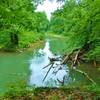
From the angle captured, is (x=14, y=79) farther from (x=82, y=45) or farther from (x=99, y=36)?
(x=82, y=45)

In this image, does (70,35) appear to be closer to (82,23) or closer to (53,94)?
(82,23)

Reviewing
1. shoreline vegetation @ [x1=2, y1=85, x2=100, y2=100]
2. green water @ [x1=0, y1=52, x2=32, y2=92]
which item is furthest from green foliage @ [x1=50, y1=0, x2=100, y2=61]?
shoreline vegetation @ [x1=2, y1=85, x2=100, y2=100]

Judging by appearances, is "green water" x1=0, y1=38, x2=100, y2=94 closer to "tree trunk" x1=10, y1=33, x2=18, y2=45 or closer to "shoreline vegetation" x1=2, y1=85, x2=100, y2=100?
"shoreline vegetation" x1=2, y1=85, x2=100, y2=100

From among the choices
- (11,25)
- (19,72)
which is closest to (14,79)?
(19,72)

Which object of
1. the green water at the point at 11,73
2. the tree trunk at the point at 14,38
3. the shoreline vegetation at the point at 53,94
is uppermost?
the shoreline vegetation at the point at 53,94

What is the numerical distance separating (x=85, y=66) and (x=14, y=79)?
7450 millimetres

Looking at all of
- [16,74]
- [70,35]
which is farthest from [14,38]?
[16,74]

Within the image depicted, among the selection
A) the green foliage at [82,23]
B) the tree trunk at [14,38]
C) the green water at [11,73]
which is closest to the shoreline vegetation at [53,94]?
the green water at [11,73]

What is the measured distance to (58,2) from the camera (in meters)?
16.0

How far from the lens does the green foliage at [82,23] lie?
56.9 feet

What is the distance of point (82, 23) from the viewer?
21.3 metres

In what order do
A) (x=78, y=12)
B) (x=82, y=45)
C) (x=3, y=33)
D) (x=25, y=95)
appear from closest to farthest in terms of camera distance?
(x=25, y=95) → (x=78, y=12) → (x=82, y=45) → (x=3, y=33)

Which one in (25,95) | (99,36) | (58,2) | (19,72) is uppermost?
(58,2)

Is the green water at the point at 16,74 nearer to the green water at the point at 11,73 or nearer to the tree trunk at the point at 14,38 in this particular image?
the green water at the point at 11,73
